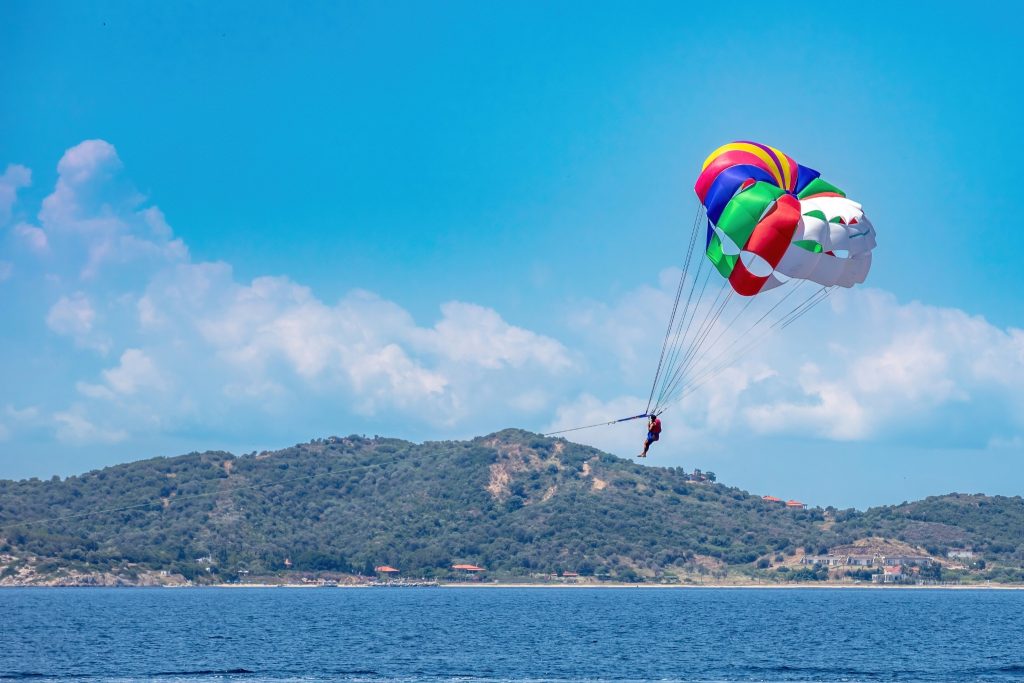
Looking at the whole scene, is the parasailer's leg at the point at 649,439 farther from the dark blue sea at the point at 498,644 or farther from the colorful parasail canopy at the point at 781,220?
the dark blue sea at the point at 498,644

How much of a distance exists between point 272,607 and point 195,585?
62.7m

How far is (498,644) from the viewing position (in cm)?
7744

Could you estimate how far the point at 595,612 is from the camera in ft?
414

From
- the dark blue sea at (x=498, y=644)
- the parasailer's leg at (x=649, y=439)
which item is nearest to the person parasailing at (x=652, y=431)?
the parasailer's leg at (x=649, y=439)

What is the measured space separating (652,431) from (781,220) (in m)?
8.43

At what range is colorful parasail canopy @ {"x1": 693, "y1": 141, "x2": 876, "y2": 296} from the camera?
139ft

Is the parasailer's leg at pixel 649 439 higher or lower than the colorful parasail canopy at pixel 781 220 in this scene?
lower

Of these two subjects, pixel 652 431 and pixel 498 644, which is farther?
pixel 498 644

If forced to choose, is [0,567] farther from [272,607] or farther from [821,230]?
[821,230]

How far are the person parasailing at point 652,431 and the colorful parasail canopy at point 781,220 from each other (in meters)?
5.55

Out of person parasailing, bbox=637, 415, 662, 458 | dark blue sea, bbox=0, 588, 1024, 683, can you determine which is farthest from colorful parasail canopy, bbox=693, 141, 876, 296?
dark blue sea, bbox=0, 588, 1024, 683

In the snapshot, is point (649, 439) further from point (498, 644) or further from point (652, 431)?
point (498, 644)

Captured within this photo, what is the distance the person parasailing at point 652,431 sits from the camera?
143 ft

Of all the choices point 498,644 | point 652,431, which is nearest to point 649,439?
point 652,431
